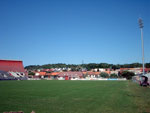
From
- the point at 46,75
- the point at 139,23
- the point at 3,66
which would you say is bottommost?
the point at 46,75

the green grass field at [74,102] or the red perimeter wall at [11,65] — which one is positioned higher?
the red perimeter wall at [11,65]

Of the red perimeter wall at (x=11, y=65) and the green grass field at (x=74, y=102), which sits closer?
the green grass field at (x=74, y=102)

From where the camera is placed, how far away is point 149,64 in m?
129

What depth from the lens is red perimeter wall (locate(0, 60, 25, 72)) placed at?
75938 mm

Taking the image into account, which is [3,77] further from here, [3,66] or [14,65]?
[14,65]

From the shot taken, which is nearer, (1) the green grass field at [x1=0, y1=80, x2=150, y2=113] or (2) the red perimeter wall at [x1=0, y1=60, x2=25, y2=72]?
(1) the green grass field at [x1=0, y1=80, x2=150, y2=113]

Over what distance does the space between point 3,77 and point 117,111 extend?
62.6 m

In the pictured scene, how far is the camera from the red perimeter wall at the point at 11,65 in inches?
2990

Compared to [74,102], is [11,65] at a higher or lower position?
higher

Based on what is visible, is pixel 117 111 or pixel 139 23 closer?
pixel 117 111

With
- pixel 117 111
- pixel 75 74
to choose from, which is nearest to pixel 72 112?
pixel 117 111

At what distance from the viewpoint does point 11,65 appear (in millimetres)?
80625

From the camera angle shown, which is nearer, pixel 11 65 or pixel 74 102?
pixel 74 102

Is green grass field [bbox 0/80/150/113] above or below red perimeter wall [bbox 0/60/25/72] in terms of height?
below
